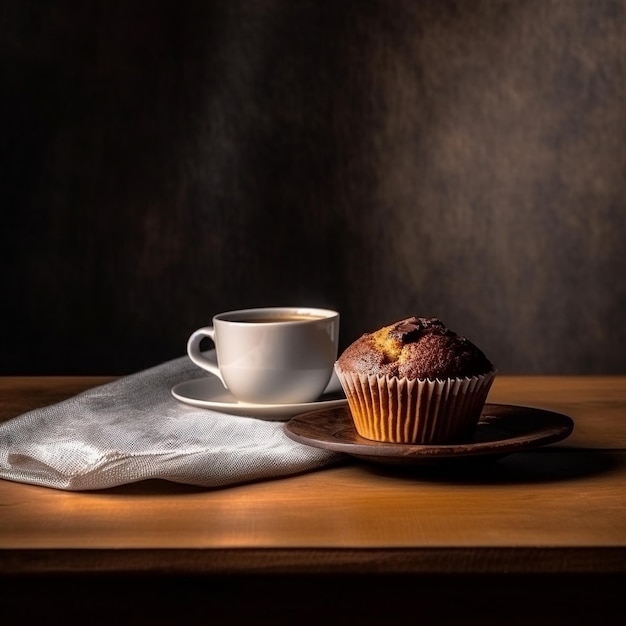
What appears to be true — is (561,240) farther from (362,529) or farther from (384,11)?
(362,529)

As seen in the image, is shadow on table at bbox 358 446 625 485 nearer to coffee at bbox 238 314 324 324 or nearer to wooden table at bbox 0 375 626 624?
wooden table at bbox 0 375 626 624

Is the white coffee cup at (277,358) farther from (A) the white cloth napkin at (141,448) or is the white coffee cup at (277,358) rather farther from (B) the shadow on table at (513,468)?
(B) the shadow on table at (513,468)

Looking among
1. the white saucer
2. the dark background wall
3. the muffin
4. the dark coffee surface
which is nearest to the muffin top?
the muffin

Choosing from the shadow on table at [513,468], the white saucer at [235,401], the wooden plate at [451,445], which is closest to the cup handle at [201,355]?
the white saucer at [235,401]

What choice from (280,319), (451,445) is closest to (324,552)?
(451,445)

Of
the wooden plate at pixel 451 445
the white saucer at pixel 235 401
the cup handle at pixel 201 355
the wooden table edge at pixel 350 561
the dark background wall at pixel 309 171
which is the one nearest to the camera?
the wooden table edge at pixel 350 561

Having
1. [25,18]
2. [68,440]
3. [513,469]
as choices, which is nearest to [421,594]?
[513,469]
